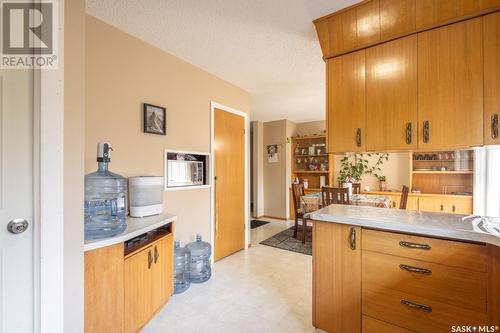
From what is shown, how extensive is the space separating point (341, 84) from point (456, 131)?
2.78ft

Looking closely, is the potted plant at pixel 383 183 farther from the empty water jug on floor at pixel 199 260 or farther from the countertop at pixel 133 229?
the countertop at pixel 133 229

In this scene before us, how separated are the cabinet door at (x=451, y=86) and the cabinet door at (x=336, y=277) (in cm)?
86

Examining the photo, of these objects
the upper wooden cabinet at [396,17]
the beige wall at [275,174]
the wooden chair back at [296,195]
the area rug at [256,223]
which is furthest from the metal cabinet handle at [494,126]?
the beige wall at [275,174]

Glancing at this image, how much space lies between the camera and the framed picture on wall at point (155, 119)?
2080 mm

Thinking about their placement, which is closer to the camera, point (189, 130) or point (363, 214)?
point (363, 214)

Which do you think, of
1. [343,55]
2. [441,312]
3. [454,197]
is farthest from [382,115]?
[454,197]

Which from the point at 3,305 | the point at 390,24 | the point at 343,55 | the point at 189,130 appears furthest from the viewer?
the point at 189,130

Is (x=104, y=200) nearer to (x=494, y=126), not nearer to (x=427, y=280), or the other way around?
(x=427, y=280)

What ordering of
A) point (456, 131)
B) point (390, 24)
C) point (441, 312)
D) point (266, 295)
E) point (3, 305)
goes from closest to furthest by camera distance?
point (3, 305) < point (441, 312) < point (456, 131) < point (390, 24) < point (266, 295)

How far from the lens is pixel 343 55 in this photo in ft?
5.93

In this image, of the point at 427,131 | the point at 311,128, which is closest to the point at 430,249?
the point at 427,131

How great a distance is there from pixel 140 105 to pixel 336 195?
8.81 ft

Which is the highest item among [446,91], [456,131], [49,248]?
[446,91]

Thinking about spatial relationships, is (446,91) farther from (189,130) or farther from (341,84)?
(189,130)
